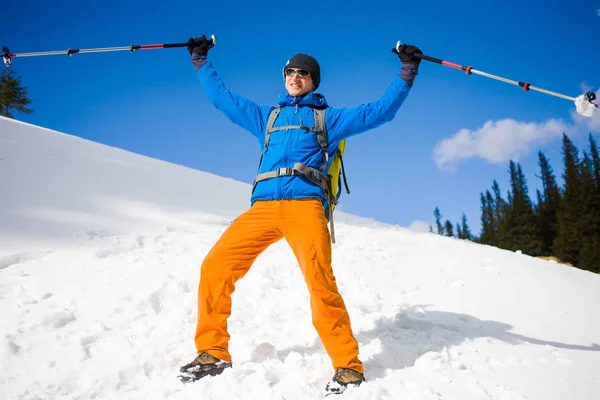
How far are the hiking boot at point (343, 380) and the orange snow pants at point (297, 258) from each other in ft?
0.18

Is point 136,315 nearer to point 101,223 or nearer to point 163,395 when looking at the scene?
point 163,395

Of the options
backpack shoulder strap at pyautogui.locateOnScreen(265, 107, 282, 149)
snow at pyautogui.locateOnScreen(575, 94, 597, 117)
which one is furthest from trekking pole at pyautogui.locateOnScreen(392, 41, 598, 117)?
backpack shoulder strap at pyautogui.locateOnScreen(265, 107, 282, 149)

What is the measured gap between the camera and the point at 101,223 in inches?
301

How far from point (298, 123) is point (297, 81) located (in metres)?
0.58

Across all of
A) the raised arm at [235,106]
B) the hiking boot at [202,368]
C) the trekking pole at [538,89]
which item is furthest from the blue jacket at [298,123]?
the hiking boot at [202,368]

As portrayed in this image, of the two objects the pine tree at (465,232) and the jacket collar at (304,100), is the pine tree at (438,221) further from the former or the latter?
the jacket collar at (304,100)

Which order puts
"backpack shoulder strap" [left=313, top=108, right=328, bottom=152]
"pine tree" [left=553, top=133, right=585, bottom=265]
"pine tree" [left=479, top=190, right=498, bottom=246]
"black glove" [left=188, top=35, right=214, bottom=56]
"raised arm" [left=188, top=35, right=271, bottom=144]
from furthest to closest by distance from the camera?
1. "pine tree" [left=479, top=190, right=498, bottom=246]
2. "pine tree" [left=553, top=133, right=585, bottom=265]
3. "black glove" [left=188, top=35, right=214, bottom=56]
4. "raised arm" [left=188, top=35, right=271, bottom=144]
5. "backpack shoulder strap" [left=313, top=108, right=328, bottom=152]

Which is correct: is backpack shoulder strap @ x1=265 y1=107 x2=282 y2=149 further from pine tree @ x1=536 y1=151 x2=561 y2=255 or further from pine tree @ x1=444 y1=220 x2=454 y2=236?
pine tree @ x1=444 y1=220 x2=454 y2=236

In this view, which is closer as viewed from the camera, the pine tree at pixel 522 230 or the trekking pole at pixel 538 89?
the trekking pole at pixel 538 89

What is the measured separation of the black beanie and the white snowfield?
278cm

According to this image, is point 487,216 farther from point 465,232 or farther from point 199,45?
point 199,45

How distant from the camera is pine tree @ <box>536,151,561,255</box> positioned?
61.5 meters

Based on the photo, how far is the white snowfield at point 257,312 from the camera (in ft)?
10.3

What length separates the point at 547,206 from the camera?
217ft
